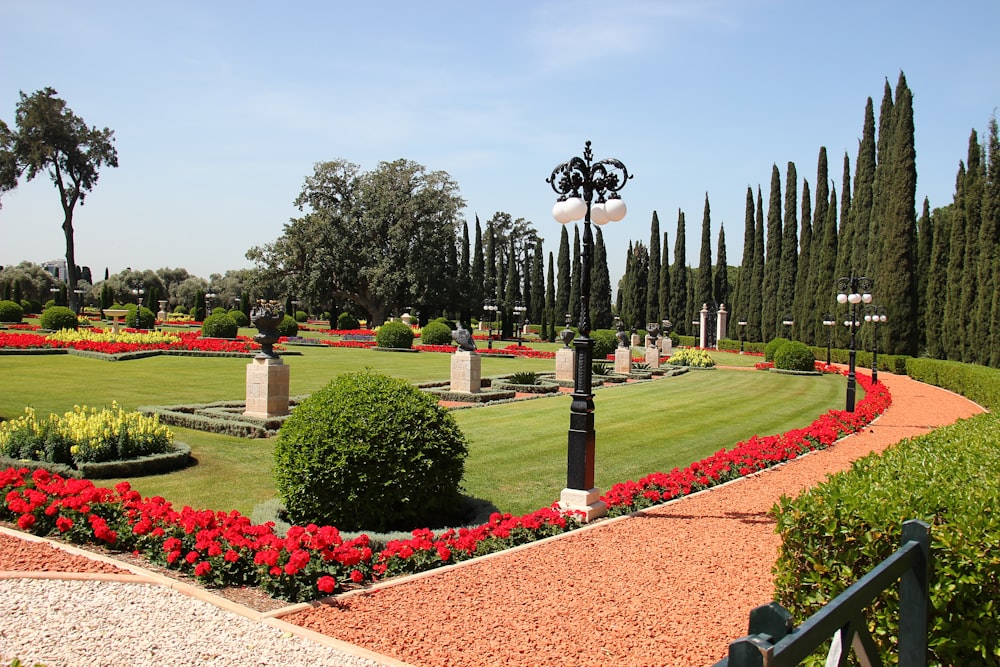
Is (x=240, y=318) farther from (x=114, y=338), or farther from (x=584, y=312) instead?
(x=584, y=312)

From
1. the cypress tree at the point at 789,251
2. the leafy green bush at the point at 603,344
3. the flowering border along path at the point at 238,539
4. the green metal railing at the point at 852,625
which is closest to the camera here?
the green metal railing at the point at 852,625

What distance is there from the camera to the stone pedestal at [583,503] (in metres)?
7.64

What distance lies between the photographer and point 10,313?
135ft

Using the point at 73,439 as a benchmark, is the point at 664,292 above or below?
above

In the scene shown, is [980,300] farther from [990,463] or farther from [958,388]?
[990,463]

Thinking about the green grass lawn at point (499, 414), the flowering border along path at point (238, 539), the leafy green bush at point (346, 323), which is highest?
the leafy green bush at point (346, 323)

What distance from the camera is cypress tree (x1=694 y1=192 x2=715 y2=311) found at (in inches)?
2399

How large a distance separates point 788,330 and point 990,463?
Answer: 49693mm

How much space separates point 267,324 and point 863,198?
3933cm

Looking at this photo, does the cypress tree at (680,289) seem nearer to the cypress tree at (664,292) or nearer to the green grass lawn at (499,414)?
the cypress tree at (664,292)

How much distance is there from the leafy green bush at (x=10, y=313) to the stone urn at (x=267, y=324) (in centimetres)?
3527

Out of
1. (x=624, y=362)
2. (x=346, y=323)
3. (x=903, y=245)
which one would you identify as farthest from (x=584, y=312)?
(x=346, y=323)

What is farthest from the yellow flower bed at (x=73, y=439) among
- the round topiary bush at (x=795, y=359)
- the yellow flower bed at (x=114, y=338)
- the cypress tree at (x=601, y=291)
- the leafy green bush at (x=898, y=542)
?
the cypress tree at (x=601, y=291)

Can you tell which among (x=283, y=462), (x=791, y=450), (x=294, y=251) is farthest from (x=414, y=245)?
(x=283, y=462)
